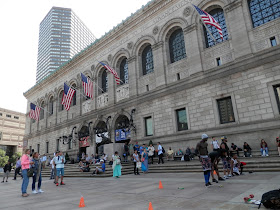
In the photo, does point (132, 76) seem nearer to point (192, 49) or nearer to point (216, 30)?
point (192, 49)

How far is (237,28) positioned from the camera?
1673 centimetres

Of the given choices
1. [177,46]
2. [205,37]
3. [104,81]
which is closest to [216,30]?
[205,37]

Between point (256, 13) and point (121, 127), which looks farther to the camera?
point (121, 127)

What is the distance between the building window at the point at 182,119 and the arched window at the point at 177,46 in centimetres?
569

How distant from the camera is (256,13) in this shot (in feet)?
54.6

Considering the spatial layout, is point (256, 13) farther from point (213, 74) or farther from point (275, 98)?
point (275, 98)

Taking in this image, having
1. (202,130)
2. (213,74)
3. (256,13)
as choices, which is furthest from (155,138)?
(256,13)

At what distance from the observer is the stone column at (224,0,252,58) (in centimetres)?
1620

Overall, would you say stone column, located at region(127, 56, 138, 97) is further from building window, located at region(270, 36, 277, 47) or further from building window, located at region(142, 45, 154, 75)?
building window, located at region(270, 36, 277, 47)

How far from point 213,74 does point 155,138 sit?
326 inches

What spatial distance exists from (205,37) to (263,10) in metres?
5.01

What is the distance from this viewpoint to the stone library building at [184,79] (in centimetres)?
1517

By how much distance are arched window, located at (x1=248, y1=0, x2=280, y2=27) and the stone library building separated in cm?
7

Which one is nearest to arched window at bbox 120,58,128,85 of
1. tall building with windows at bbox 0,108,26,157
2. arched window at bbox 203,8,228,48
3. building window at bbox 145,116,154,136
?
building window at bbox 145,116,154,136
